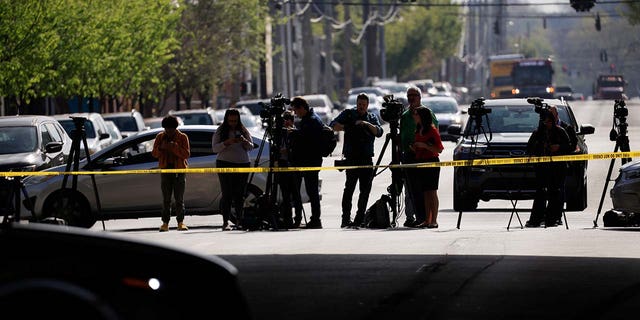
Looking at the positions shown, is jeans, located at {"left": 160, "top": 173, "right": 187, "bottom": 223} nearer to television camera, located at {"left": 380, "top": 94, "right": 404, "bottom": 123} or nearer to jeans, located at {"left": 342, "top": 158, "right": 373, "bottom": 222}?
jeans, located at {"left": 342, "top": 158, "right": 373, "bottom": 222}

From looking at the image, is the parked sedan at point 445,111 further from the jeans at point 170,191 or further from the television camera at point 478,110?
the jeans at point 170,191

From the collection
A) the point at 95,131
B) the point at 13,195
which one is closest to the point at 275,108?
the point at 13,195

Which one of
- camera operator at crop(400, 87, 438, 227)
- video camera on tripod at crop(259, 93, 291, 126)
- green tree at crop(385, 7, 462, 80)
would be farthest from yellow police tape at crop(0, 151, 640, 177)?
green tree at crop(385, 7, 462, 80)

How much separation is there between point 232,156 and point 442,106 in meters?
34.4

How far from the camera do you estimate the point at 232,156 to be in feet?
65.3

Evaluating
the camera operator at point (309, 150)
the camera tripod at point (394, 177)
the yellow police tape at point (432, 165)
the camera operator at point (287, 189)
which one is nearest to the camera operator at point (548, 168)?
the yellow police tape at point (432, 165)

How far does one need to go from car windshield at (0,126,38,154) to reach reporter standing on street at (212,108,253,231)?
6103 millimetres

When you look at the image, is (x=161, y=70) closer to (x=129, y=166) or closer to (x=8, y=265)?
(x=129, y=166)

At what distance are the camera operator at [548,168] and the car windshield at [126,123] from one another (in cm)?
2177

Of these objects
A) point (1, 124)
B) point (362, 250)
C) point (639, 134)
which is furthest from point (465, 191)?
point (639, 134)

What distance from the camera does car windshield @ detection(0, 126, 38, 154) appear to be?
25.1 metres

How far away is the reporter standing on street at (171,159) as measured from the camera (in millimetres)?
19734

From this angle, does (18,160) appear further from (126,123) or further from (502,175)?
(126,123)

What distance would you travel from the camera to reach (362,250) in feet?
50.5
